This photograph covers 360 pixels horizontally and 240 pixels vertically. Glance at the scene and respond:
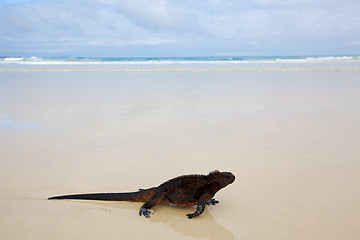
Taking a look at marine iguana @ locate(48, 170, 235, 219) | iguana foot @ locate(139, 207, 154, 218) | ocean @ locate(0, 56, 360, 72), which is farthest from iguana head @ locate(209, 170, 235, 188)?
ocean @ locate(0, 56, 360, 72)

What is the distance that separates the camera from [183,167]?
414 centimetres

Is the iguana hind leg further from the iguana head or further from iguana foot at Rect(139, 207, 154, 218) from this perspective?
the iguana head

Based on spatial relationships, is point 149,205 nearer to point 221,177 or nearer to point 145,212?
point 145,212

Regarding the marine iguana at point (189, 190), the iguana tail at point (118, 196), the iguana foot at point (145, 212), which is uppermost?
the marine iguana at point (189, 190)

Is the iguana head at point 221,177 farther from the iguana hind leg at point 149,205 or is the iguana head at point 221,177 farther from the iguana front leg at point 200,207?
the iguana hind leg at point 149,205

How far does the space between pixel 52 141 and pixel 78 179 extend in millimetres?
1841

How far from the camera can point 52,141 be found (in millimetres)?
5281

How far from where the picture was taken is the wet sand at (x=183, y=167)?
2771 mm

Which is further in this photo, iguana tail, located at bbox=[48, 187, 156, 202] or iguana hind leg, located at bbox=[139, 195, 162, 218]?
iguana tail, located at bbox=[48, 187, 156, 202]

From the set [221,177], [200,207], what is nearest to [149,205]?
[200,207]

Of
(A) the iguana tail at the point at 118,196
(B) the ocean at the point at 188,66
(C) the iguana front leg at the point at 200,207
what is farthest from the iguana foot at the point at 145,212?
(B) the ocean at the point at 188,66

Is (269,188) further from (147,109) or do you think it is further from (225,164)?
(147,109)

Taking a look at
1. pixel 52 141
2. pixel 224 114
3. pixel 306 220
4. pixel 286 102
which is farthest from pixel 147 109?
pixel 306 220

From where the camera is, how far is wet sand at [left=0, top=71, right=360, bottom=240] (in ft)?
9.09
